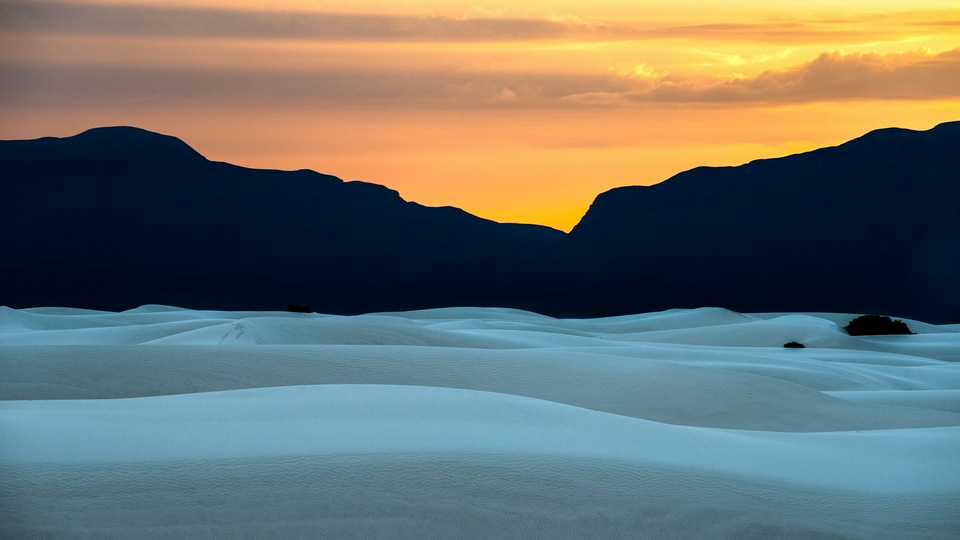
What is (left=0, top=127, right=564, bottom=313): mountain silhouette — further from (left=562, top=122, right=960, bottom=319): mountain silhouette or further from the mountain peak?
(left=562, top=122, right=960, bottom=319): mountain silhouette

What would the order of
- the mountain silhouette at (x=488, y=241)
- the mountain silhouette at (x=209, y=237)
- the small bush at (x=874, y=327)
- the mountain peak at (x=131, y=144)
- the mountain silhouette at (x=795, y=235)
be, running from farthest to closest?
the mountain peak at (x=131, y=144) → the mountain silhouette at (x=209, y=237) → the mountain silhouette at (x=488, y=241) → the mountain silhouette at (x=795, y=235) → the small bush at (x=874, y=327)

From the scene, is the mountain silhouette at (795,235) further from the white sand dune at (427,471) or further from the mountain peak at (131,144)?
the white sand dune at (427,471)

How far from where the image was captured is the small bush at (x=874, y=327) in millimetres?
33438

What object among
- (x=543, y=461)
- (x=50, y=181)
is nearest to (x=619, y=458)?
(x=543, y=461)

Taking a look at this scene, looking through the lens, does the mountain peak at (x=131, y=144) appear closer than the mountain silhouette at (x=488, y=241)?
No

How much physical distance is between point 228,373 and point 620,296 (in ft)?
262

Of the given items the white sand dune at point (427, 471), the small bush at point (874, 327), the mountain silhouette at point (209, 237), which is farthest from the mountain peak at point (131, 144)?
the white sand dune at point (427, 471)

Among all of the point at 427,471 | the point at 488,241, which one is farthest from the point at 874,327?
the point at 488,241

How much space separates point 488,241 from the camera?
4555 inches

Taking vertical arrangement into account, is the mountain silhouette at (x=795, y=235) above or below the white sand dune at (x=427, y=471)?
above

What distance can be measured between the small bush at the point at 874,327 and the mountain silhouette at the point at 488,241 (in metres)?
51.1

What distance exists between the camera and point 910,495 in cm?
722

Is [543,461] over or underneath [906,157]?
underneath

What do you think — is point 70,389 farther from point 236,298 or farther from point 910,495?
point 236,298
